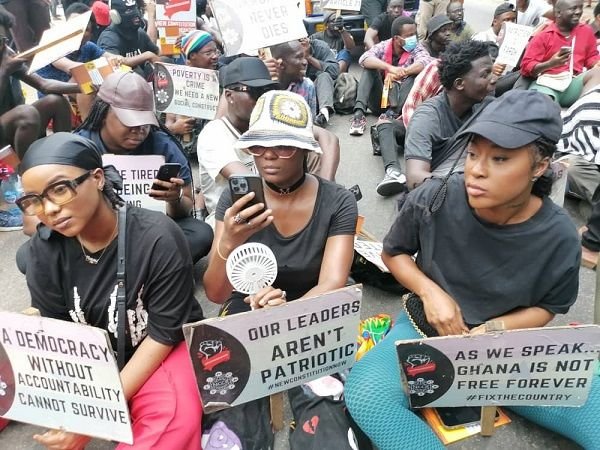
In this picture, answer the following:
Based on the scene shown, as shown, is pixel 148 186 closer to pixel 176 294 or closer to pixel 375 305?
pixel 176 294

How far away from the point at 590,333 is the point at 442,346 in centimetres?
50

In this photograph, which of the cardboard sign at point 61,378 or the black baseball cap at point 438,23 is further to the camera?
the black baseball cap at point 438,23

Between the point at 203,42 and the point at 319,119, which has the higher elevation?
the point at 203,42

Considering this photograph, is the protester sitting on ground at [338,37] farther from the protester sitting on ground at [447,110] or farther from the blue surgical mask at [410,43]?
the protester sitting on ground at [447,110]

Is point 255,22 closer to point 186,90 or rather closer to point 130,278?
point 186,90

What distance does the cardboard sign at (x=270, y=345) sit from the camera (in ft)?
5.76

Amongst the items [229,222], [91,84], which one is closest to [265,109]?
[229,222]

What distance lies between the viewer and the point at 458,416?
2.20 meters

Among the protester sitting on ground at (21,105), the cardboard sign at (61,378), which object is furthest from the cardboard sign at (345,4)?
the cardboard sign at (61,378)

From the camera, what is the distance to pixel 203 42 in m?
4.84

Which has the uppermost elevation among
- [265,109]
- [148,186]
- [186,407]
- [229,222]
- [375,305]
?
[265,109]

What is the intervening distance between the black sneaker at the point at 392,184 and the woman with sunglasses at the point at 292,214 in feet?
7.12

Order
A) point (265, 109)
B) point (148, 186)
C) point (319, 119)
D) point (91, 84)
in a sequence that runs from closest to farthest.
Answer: point (265, 109), point (148, 186), point (91, 84), point (319, 119)

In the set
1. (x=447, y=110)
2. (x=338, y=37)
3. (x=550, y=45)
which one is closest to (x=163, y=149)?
(x=447, y=110)
